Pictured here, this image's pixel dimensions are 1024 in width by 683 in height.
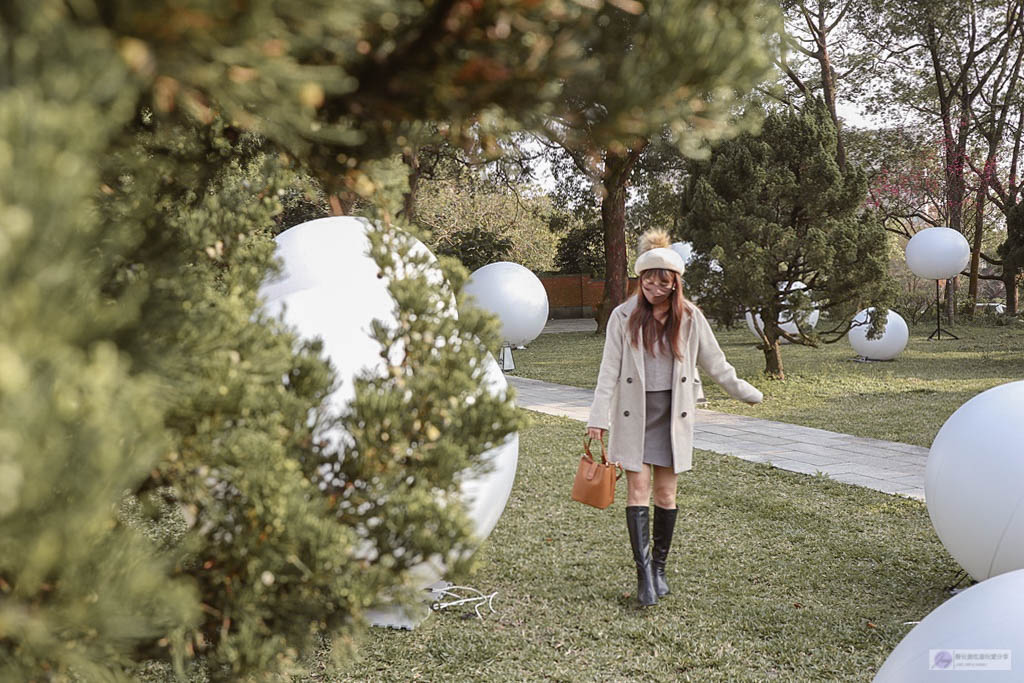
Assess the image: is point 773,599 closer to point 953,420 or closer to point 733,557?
point 733,557

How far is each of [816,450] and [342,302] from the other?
6538 mm

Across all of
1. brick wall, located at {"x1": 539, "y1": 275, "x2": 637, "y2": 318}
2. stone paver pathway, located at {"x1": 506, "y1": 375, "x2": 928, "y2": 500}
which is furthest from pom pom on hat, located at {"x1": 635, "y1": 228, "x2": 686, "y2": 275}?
brick wall, located at {"x1": 539, "y1": 275, "x2": 637, "y2": 318}

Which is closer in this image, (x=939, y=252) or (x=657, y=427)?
(x=657, y=427)

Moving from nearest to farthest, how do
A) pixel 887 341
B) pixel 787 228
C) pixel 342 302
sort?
pixel 342 302
pixel 787 228
pixel 887 341

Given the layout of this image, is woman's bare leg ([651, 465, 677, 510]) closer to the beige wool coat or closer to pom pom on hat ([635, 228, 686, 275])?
the beige wool coat

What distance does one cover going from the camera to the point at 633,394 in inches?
205

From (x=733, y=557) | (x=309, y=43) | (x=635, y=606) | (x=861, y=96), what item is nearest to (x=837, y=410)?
(x=733, y=557)

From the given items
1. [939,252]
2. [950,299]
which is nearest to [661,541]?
[939,252]

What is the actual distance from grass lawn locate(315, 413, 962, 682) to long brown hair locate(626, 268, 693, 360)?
1534 millimetres

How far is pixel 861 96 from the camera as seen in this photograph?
1174 inches

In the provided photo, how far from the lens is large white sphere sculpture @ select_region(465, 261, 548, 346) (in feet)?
50.6

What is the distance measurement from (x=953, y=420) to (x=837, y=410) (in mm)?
6818

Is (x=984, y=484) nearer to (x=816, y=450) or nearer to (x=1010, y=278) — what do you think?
(x=816, y=450)

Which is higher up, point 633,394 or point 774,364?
point 633,394
